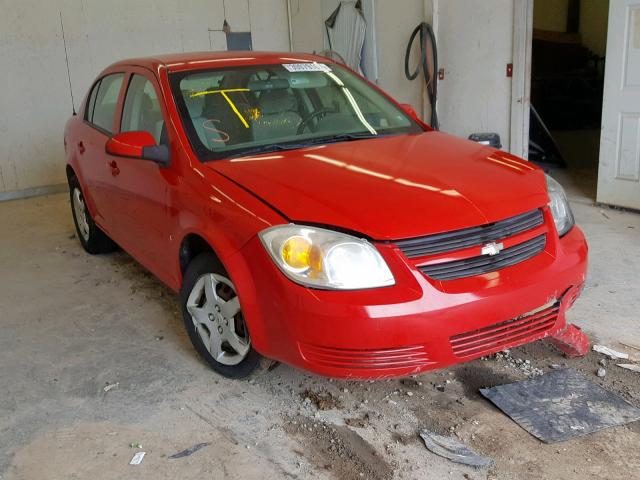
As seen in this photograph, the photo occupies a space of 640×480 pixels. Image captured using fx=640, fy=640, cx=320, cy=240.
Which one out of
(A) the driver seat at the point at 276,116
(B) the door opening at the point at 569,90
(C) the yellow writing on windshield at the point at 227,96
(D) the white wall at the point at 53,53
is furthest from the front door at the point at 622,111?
(D) the white wall at the point at 53,53

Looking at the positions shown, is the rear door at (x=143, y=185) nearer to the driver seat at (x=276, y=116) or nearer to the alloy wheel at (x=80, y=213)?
the driver seat at (x=276, y=116)

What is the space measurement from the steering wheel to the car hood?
25cm

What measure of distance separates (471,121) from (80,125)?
3.89m

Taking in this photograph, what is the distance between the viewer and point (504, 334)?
2324 mm

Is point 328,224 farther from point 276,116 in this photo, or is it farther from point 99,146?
point 99,146

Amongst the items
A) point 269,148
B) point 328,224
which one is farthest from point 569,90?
point 328,224

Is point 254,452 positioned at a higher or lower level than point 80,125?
lower

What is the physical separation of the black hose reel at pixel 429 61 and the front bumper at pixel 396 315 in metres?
4.57

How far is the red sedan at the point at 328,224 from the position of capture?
85.5 inches

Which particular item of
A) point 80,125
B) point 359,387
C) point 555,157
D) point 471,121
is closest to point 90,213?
point 80,125

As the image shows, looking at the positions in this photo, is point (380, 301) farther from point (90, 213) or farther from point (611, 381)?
point (90, 213)

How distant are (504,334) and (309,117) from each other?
58.7 inches

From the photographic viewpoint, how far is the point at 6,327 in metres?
3.60

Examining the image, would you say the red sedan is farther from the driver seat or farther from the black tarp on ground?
the black tarp on ground
